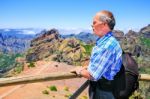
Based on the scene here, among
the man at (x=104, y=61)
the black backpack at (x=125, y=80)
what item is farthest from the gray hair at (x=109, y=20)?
the black backpack at (x=125, y=80)

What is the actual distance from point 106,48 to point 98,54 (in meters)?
0.17

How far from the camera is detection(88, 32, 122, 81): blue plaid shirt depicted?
5.46 m

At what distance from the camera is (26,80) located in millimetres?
6016

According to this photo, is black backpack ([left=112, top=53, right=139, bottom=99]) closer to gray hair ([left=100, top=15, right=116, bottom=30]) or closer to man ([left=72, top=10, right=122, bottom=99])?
man ([left=72, top=10, right=122, bottom=99])

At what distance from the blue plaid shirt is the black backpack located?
0.09 metres

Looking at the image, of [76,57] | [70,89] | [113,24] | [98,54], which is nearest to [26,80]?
[98,54]

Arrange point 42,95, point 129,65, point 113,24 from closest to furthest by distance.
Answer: point 129,65, point 113,24, point 42,95

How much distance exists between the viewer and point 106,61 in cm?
546

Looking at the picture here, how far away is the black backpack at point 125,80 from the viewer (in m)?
5.37

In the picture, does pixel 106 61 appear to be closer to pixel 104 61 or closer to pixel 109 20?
pixel 104 61

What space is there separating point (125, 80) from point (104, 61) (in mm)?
458

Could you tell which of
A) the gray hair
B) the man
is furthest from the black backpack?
the gray hair

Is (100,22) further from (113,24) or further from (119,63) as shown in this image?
(119,63)

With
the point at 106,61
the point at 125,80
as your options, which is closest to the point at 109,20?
the point at 106,61
